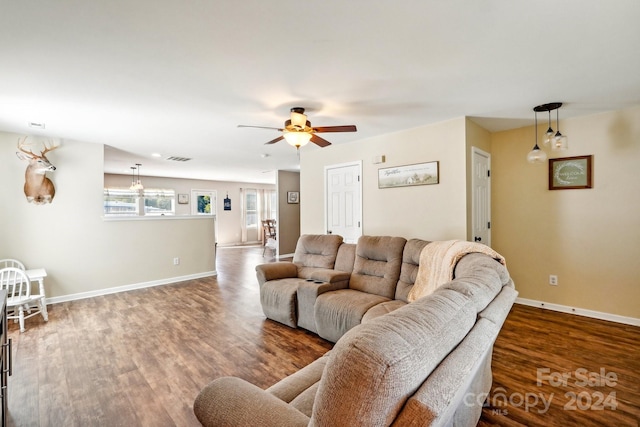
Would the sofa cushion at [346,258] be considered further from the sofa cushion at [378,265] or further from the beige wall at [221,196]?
the beige wall at [221,196]

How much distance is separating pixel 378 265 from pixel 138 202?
8.60 metres

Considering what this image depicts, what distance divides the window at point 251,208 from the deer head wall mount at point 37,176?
6798 millimetres

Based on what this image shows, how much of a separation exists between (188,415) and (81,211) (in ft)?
13.0

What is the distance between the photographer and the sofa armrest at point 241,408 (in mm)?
946

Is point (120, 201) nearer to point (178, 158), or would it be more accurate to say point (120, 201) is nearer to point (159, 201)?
point (159, 201)

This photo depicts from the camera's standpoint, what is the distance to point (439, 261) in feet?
7.72

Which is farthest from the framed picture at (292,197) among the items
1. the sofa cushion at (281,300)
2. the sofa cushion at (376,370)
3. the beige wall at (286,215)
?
the sofa cushion at (376,370)

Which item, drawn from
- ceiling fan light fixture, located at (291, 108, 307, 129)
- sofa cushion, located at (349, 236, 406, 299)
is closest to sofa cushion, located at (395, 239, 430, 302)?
sofa cushion, located at (349, 236, 406, 299)

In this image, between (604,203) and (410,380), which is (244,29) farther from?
(604,203)

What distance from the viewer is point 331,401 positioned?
68cm

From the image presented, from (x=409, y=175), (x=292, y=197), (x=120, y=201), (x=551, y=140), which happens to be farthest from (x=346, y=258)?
(x=120, y=201)

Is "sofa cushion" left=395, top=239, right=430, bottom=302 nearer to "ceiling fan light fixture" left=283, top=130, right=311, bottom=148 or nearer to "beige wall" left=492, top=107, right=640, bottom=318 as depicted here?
"ceiling fan light fixture" left=283, top=130, right=311, bottom=148

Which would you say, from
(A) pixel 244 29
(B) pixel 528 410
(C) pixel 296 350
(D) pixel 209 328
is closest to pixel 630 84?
(B) pixel 528 410

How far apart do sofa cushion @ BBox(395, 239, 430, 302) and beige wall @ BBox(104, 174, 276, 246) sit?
8461 millimetres
